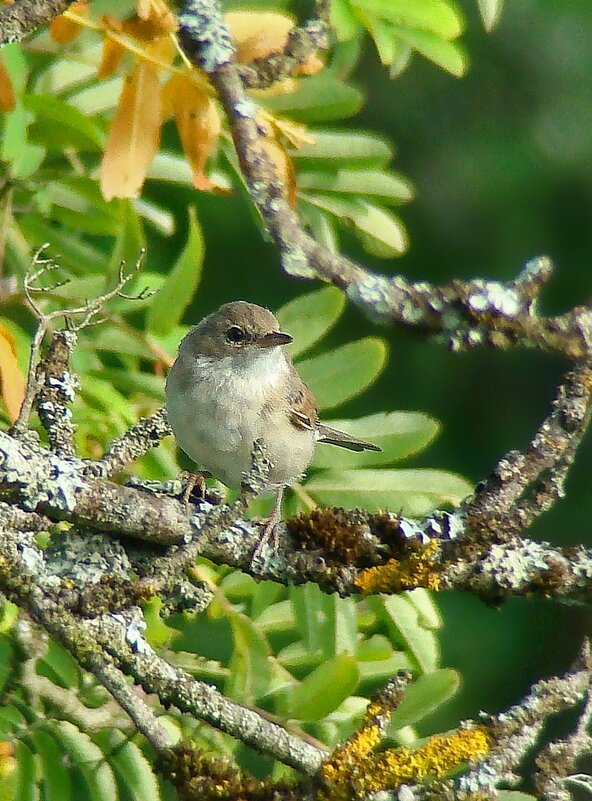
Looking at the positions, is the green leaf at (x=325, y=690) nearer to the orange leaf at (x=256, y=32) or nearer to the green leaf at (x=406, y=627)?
the green leaf at (x=406, y=627)

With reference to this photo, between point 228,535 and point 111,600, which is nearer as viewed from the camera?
point 111,600

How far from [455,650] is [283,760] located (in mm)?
5488

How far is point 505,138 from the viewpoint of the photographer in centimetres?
791

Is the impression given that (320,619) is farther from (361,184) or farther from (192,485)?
(361,184)

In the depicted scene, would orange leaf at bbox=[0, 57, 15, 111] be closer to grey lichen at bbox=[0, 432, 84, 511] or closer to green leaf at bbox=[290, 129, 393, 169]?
green leaf at bbox=[290, 129, 393, 169]

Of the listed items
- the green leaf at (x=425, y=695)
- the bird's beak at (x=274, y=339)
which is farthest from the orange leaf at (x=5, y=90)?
the green leaf at (x=425, y=695)

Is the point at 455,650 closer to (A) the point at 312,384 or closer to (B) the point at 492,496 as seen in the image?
(A) the point at 312,384

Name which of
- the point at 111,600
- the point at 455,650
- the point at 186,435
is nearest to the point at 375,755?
the point at 111,600

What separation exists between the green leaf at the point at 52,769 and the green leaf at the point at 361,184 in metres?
1.33

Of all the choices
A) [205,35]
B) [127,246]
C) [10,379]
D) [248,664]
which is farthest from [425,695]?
[205,35]

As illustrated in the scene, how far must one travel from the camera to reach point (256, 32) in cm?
252

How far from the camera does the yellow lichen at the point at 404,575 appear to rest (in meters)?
1.84

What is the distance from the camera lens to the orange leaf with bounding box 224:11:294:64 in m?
2.47

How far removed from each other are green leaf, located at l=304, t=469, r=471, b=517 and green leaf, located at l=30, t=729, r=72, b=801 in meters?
0.72
